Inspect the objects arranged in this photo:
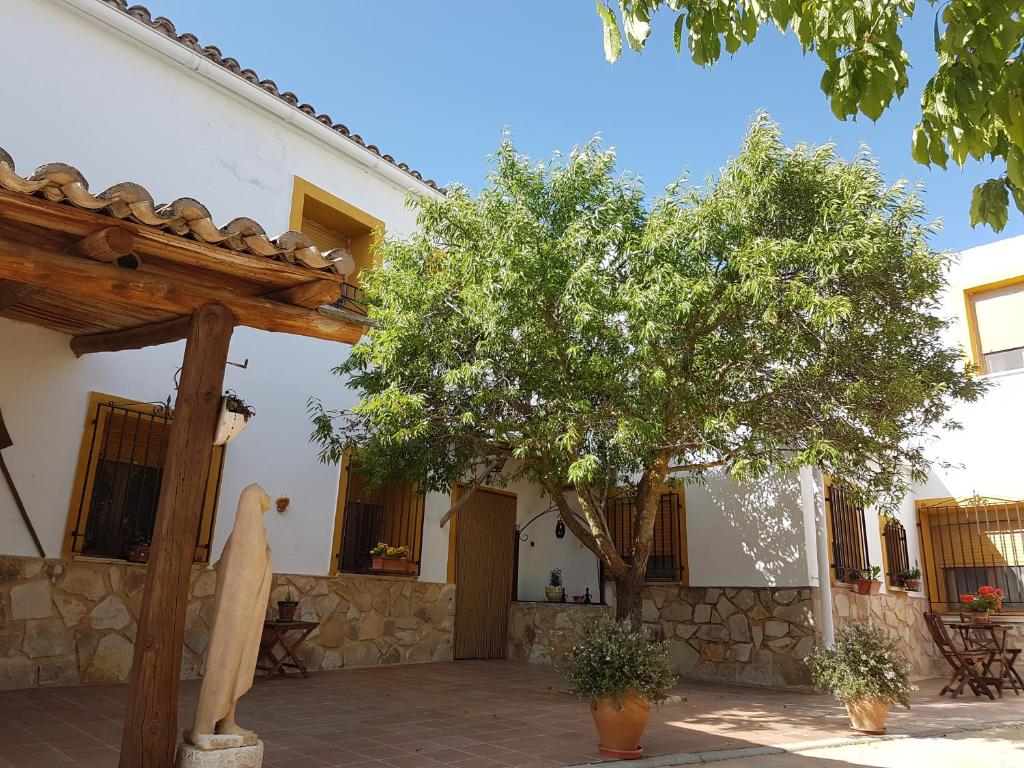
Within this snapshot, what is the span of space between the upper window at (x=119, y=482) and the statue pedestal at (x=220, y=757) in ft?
11.6

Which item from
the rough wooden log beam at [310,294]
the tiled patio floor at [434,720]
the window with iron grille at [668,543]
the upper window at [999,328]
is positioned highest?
the upper window at [999,328]

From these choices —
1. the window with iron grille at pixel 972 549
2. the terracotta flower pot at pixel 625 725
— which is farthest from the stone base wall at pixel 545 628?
the window with iron grille at pixel 972 549

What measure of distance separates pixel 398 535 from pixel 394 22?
6.07 m

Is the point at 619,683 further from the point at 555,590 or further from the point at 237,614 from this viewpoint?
the point at 555,590

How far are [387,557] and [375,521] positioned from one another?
570mm

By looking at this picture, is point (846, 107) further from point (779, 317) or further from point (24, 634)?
point (24, 634)

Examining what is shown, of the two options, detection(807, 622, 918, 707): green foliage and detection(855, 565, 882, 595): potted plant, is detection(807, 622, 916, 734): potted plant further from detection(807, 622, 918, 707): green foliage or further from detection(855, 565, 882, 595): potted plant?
detection(855, 565, 882, 595): potted plant

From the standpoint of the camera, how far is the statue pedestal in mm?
3340

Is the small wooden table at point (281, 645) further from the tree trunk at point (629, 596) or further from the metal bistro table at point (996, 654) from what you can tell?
the metal bistro table at point (996, 654)

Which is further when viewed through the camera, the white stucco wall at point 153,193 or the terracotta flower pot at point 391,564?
the terracotta flower pot at point 391,564

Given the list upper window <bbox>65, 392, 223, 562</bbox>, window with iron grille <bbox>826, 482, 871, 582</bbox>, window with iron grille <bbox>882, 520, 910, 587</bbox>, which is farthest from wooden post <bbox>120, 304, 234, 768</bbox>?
window with iron grille <bbox>882, 520, 910, 587</bbox>

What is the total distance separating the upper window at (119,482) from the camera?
652 centimetres

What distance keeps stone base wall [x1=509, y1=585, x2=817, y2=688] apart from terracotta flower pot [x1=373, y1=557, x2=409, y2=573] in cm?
229

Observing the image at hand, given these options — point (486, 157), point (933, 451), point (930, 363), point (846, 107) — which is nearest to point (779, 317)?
point (930, 363)
